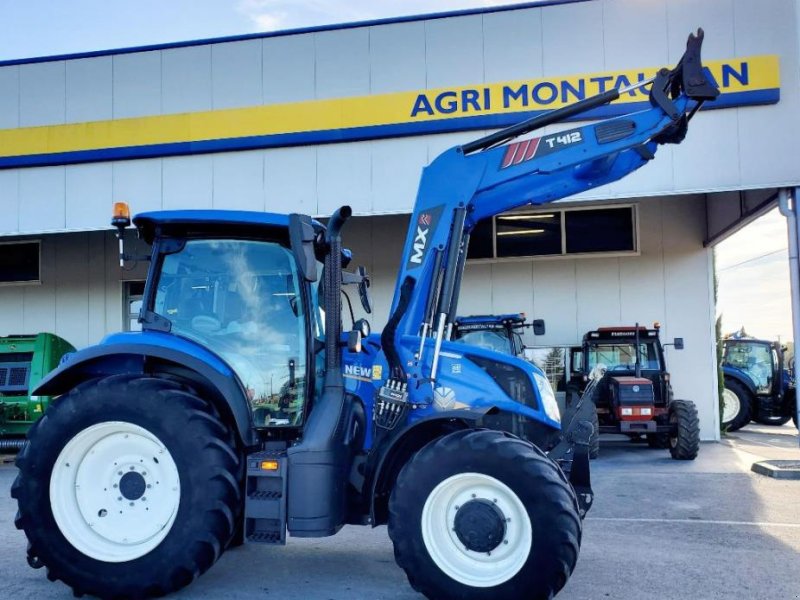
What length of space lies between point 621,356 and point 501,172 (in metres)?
8.59

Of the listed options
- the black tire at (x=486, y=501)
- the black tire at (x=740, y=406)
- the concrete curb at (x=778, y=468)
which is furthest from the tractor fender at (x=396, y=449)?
the black tire at (x=740, y=406)

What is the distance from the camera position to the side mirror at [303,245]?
426 cm

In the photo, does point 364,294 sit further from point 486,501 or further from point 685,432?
point 685,432

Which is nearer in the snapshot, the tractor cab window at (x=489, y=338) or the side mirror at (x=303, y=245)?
the side mirror at (x=303, y=245)

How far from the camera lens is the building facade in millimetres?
10844

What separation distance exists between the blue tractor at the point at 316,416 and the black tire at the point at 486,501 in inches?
0.4

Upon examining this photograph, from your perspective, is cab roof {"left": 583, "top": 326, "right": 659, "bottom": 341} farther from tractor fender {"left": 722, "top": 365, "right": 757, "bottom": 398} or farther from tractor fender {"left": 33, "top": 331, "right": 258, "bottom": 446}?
tractor fender {"left": 33, "top": 331, "right": 258, "bottom": 446}

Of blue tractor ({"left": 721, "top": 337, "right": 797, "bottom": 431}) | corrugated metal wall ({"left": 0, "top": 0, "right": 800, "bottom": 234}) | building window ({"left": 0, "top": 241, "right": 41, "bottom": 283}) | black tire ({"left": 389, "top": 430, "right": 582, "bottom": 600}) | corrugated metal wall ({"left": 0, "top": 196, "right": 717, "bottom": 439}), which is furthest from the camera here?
blue tractor ({"left": 721, "top": 337, "right": 797, "bottom": 431})

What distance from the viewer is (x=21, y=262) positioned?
15.5 meters

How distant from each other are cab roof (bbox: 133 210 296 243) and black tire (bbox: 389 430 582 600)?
1.72m

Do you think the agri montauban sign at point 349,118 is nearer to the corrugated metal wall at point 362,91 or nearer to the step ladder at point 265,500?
the corrugated metal wall at point 362,91

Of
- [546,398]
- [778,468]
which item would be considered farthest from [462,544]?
[778,468]

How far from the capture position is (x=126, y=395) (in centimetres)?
439

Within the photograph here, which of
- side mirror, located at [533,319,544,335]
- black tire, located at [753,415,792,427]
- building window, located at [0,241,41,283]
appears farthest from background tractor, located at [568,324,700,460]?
building window, located at [0,241,41,283]
